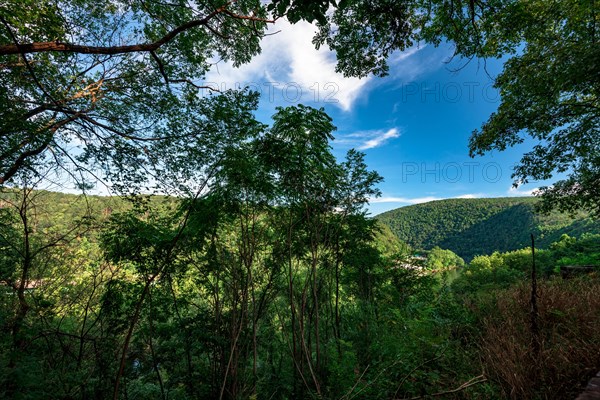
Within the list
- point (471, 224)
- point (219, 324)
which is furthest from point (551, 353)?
point (471, 224)

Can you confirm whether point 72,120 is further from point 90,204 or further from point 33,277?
point 33,277

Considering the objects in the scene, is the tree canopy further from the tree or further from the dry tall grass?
the dry tall grass

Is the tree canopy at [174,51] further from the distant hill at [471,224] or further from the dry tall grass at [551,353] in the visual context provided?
the distant hill at [471,224]

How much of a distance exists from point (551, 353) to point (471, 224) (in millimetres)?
112294

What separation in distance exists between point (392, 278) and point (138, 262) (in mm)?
9352

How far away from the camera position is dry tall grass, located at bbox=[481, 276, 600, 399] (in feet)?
7.96

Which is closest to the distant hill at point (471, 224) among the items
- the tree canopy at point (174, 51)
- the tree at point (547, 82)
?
the tree at point (547, 82)

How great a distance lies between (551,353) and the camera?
272 cm

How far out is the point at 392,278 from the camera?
9.67 m

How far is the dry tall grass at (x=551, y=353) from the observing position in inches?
95.5

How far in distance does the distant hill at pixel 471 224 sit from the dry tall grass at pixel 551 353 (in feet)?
226

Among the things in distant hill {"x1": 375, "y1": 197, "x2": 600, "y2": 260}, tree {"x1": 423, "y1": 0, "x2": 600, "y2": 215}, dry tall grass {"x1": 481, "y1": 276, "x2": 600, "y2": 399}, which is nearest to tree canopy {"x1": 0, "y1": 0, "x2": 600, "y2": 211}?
tree {"x1": 423, "y1": 0, "x2": 600, "y2": 215}

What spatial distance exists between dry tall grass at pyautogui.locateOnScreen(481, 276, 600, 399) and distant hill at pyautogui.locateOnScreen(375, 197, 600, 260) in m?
68.8

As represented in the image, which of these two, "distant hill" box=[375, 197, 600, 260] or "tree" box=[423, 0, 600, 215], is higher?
"distant hill" box=[375, 197, 600, 260]
